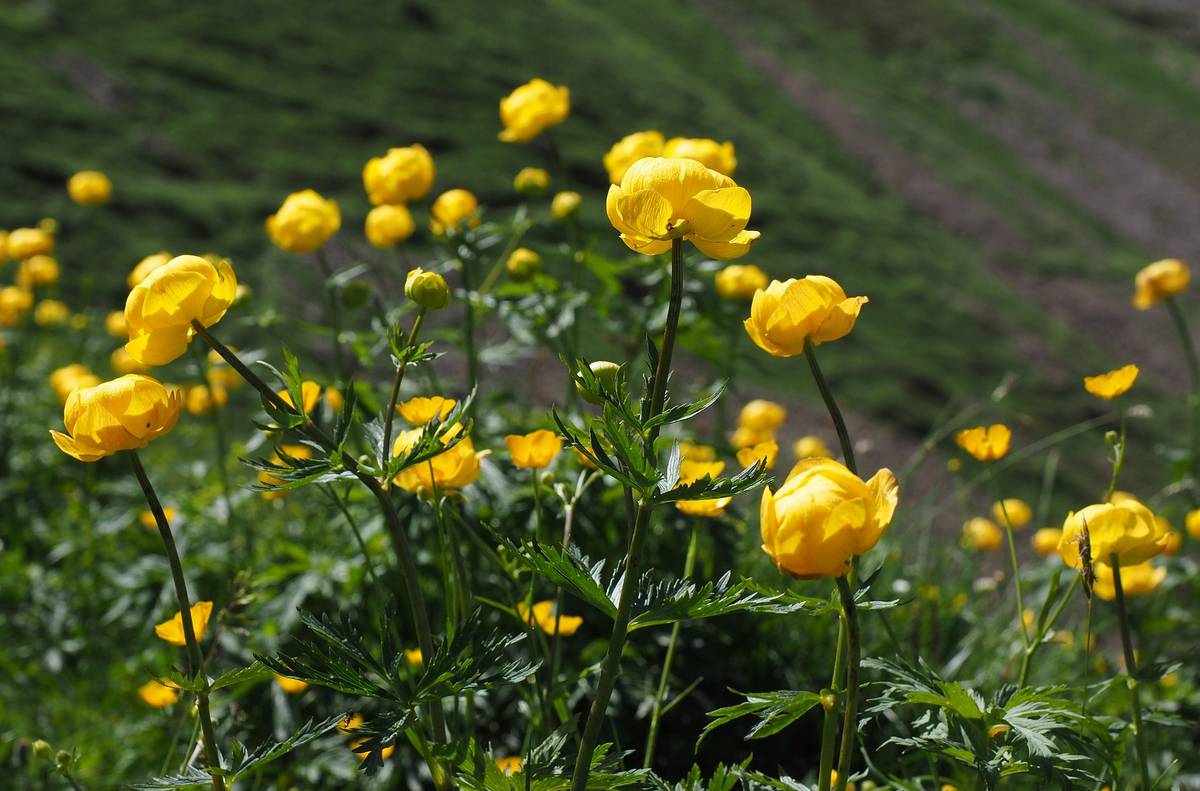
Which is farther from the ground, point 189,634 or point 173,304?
point 173,304

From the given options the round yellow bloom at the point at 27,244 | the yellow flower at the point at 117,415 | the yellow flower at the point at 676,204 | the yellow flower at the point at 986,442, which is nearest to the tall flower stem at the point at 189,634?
the yellow flower at the point at 117,415

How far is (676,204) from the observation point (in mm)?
813

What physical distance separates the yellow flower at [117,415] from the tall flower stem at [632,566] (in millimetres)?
413

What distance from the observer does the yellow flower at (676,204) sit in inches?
31.7

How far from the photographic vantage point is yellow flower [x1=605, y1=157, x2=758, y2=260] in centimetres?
80

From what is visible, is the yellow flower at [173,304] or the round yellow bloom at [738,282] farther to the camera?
the round yellow bloom at [738,282]

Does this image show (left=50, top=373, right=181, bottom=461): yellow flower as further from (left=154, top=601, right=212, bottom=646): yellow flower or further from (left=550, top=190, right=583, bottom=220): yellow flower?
(left=550, top=190, right=583, bottom=220): yellow flower

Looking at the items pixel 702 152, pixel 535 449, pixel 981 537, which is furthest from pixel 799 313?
pixel 981 537

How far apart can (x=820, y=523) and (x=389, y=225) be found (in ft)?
3.95

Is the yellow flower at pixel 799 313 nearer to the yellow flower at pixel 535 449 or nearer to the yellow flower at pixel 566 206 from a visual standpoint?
the yellow flower at pixel 535 449

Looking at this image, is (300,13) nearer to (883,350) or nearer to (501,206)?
(501,206)

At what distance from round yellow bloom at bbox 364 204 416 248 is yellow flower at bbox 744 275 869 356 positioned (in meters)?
0.99

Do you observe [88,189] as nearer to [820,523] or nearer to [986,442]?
[986,442]

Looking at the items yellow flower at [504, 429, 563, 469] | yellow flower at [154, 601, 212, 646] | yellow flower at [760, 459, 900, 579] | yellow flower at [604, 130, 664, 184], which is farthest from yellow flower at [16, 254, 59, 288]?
yellow flower at [760, 459, 900, 579]
